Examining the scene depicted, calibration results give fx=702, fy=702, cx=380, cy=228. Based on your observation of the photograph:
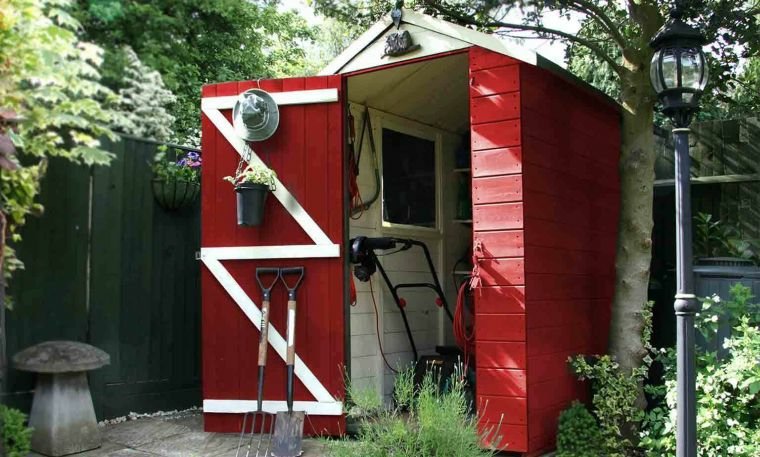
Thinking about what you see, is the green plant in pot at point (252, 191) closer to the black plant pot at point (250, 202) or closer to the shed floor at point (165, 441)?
the black plant pot at point (250, 202)

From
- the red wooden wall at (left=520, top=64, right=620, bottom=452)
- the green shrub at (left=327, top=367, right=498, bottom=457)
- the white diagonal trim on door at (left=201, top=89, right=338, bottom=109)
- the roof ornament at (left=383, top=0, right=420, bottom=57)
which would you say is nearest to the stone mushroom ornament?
the green shrub at (left=327, top=367, right=498, bottom=457)

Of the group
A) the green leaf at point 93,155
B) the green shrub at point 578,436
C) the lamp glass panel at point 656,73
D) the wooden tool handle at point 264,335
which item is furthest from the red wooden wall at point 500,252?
the green leaf at point 93,155

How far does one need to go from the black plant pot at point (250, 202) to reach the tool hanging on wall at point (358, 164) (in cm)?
81

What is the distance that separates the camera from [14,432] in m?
2.68

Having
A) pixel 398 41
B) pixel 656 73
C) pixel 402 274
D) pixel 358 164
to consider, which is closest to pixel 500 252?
pixel 656 73

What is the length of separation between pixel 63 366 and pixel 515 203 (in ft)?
7.68

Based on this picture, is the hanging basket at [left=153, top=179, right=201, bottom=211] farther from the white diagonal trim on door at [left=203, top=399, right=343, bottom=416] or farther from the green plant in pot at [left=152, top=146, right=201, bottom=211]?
the white diagonal trim on door at [left=203, top=399, right=343, bottom=416]

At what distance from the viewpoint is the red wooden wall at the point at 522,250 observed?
3.75m

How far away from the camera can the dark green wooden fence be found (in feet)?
8.54

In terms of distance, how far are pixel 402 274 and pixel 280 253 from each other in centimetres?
148

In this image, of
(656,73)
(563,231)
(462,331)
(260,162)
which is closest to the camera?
(656,73)

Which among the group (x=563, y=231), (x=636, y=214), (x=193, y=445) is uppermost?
Answer: (x=636, y=214)

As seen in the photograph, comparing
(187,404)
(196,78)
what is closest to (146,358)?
(187,404)

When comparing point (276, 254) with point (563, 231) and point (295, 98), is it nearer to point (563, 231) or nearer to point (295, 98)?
point (295, 98)
